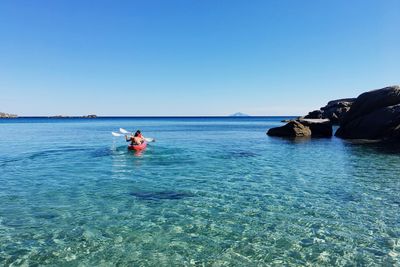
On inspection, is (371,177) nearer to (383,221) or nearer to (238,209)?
(383,221)

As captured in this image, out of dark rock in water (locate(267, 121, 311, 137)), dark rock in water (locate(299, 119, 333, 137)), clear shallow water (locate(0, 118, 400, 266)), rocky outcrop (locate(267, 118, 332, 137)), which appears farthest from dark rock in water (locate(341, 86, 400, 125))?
clear shallow water (locate(0, 118, 400, 266))

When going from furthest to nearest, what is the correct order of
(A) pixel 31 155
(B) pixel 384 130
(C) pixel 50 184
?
(B) pixel 384 130, (A) pixel 31 155, (C) pixel 50 184

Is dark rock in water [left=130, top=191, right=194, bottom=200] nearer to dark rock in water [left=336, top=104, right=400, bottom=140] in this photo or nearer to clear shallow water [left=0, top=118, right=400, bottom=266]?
clear shallow water [left=0, top=118, right=400, bottom=266]

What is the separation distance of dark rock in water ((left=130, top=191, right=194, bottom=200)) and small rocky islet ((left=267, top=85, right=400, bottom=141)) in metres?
32.7

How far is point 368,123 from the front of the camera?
42.1m

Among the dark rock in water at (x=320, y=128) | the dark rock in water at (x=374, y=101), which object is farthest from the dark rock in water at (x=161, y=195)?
the dark rock in water at (x=320, y=128)

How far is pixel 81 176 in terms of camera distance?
61.5 ft

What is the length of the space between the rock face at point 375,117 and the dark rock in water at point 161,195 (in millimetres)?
32781

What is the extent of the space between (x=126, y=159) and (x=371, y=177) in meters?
16.9

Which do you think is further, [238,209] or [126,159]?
[126,159]

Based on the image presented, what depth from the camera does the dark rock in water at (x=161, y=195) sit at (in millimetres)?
13891

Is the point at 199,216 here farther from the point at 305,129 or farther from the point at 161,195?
the point at 305,129

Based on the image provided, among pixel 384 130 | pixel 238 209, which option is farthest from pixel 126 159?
pixel 384 130

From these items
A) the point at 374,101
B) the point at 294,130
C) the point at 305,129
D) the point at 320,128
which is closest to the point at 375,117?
the point at 374,101
